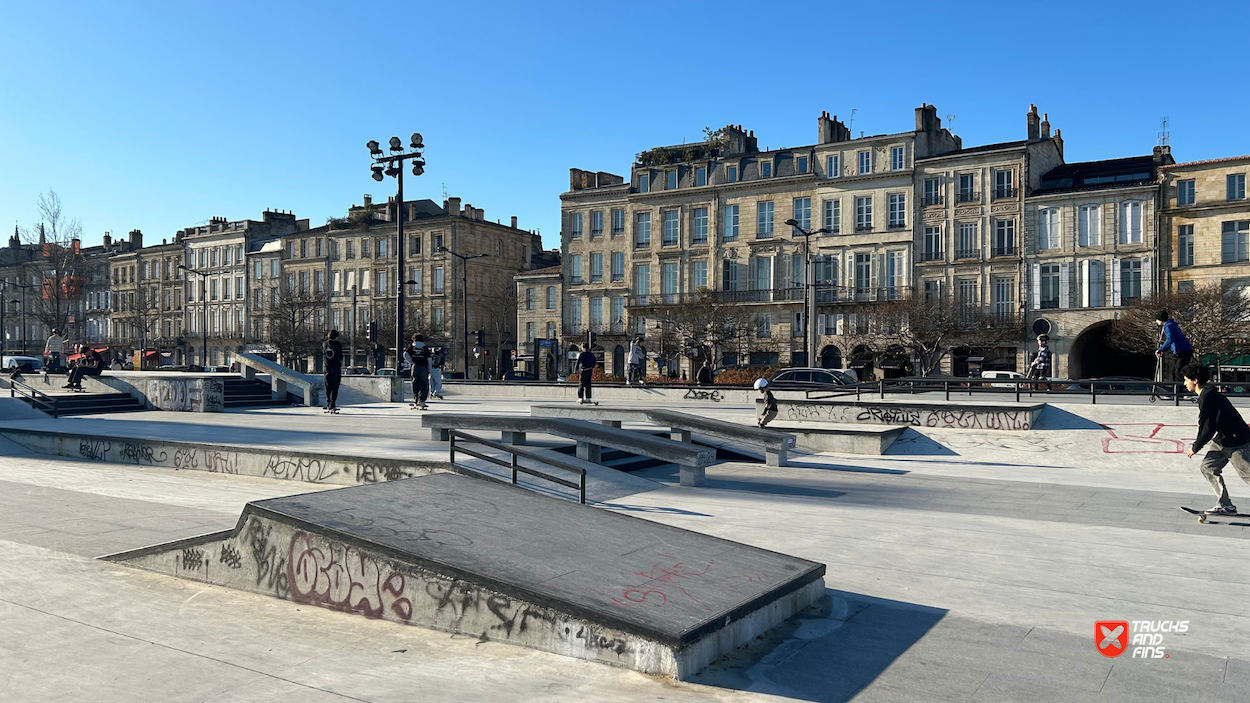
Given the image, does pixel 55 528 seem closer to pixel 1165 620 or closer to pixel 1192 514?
pixel 1165 620

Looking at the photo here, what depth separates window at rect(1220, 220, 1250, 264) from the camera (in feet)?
141

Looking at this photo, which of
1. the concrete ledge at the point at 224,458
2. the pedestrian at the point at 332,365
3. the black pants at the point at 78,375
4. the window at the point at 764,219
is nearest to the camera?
the concrete ledge at the point at 224,458

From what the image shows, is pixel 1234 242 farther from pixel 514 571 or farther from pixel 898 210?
pixel 514 571

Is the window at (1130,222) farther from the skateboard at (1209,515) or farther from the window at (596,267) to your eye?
the skateboard at (1209,515)

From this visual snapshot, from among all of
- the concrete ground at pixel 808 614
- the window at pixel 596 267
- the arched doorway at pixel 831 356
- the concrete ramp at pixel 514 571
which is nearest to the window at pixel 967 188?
the arched doorway at pixel 831 356

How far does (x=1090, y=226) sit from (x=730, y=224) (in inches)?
824

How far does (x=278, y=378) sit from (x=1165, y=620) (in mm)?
23477

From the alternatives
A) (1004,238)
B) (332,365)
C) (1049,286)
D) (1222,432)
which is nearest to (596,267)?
(1004,238)

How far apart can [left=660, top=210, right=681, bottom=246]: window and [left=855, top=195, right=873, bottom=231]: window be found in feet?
40.2

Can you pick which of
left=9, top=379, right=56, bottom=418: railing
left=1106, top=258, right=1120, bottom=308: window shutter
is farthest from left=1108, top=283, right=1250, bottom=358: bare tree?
left=9, top=379, right=56, bottom=418: railing

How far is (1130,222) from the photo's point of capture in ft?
150

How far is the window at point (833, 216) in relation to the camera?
5400cm

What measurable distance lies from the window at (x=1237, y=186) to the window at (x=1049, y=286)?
8.30 m

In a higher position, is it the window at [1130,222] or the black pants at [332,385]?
the window at [1130,222]
